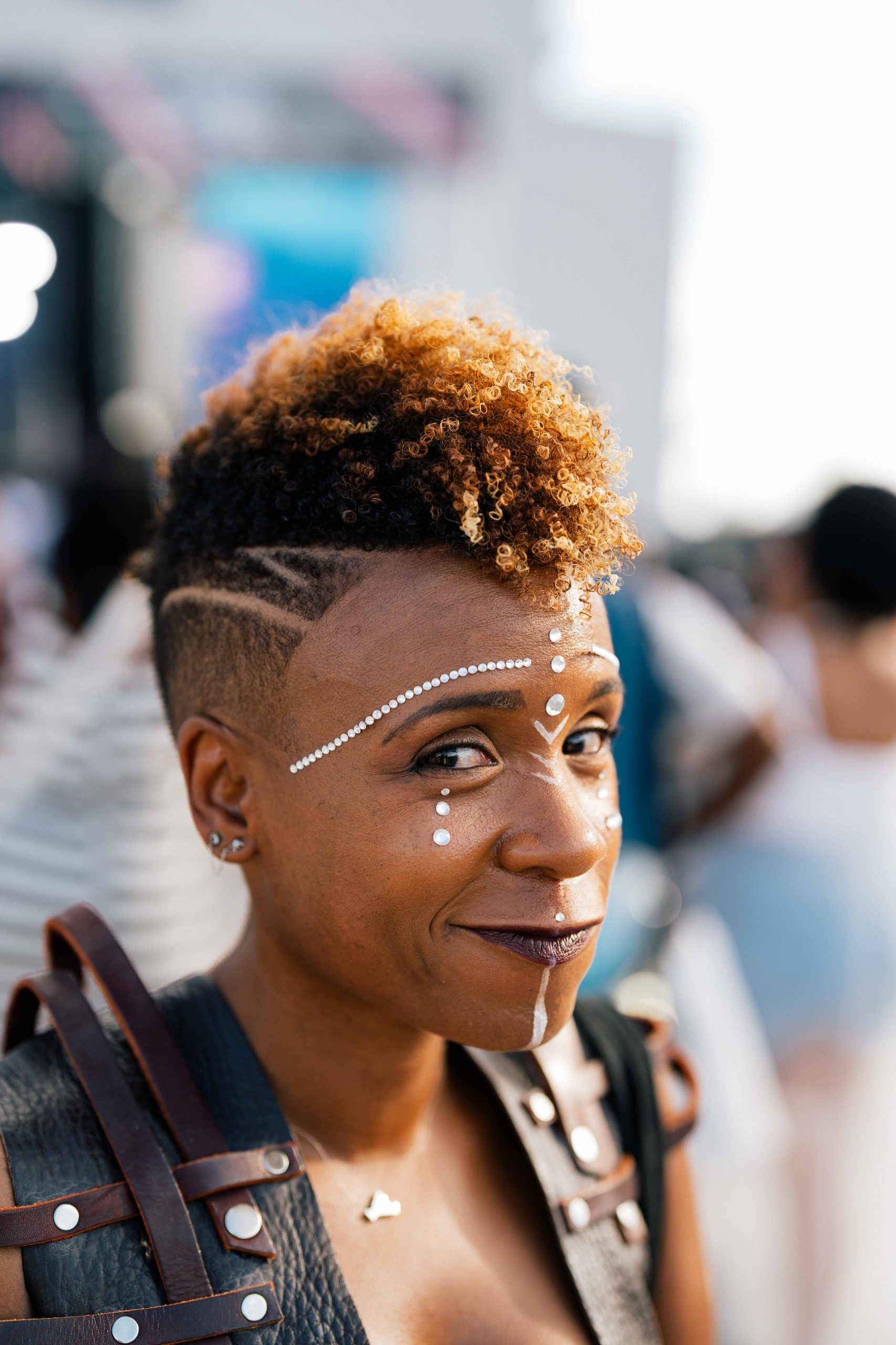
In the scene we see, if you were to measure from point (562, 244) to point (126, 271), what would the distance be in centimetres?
392

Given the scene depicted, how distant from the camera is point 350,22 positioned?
7051 mm

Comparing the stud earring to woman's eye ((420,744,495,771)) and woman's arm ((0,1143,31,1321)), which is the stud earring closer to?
woman's eye ((420,744,495,771))

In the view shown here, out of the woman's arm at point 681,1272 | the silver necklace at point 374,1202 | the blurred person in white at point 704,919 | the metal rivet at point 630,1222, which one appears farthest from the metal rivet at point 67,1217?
the blurred person in white at point 704,919

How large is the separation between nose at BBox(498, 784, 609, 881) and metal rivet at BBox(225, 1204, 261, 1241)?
0.46 m

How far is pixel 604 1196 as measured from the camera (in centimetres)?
155

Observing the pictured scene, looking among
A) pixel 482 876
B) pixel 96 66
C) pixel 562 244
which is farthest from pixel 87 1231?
pixel 96 66

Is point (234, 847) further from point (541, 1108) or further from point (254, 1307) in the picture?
point (541, 1108)

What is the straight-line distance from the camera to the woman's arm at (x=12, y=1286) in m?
1.11

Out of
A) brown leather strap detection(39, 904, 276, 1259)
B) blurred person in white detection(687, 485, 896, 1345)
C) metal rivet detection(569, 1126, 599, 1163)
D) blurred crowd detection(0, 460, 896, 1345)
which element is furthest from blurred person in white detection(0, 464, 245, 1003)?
blurred person in white detection(687, 485, 896, 1345)

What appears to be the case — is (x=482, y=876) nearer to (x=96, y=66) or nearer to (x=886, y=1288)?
(x=886, y=1288)

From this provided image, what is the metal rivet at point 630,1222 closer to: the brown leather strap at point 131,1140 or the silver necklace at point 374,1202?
the silver necklace at point 374,1202

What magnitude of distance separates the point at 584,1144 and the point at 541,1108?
8cm

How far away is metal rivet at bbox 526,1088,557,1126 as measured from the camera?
1.59 m

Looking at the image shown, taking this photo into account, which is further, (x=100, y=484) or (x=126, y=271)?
(x=126, y=271)
